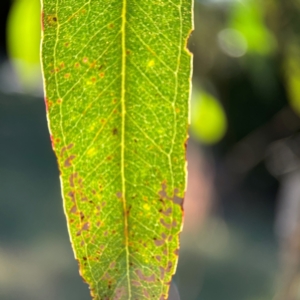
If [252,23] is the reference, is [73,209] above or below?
below

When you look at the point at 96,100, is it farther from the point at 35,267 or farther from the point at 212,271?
the point at 212,271

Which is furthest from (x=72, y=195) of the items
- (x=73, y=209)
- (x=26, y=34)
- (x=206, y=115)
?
(x=206, y=115)

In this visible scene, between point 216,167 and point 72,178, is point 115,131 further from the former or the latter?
point 216,167

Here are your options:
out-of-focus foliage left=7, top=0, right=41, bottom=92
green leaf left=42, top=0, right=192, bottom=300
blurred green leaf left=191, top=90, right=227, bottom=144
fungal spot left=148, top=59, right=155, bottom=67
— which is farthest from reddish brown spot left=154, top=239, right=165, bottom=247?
blurred green leaf left=191, top=90, right=227, bottom=144

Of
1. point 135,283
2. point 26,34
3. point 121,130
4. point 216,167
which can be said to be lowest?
point 216,167

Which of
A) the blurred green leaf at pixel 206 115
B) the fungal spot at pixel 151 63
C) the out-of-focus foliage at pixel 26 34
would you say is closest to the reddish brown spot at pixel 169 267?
the fungal spot at pixel 151 63
